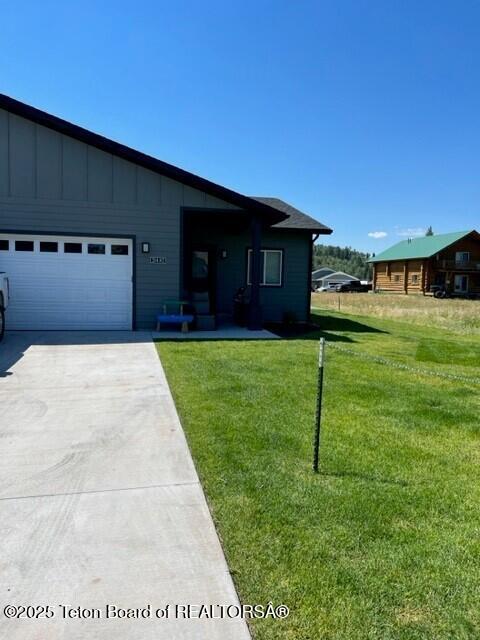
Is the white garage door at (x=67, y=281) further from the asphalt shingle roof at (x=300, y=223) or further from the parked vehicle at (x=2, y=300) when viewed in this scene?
the asphalt shingle roof at (x=300, y=223)

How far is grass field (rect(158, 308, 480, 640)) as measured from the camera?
1.99m

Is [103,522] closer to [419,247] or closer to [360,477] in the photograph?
[360,477]

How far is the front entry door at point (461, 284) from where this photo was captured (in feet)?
155

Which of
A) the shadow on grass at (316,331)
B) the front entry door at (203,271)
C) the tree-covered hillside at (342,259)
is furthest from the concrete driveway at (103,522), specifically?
the tree-covered hillside at (342,259)

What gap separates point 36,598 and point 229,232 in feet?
40.7

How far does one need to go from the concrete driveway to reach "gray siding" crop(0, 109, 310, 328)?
592 cm

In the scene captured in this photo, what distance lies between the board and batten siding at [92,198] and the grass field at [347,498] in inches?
207

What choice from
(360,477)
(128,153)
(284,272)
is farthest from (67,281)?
(360,477)

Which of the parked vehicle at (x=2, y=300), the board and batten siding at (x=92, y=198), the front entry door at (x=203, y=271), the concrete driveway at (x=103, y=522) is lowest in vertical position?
the concrete driveway at (x=103, y=522)

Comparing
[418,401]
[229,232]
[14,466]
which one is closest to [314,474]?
[14,466]

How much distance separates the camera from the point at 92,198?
10.5 m

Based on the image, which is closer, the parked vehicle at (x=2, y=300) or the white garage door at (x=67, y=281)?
the parked vehicle at (x=2, y=300)

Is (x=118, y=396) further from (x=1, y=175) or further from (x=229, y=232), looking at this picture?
(x=229, y=232)

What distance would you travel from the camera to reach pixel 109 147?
33.6ft
